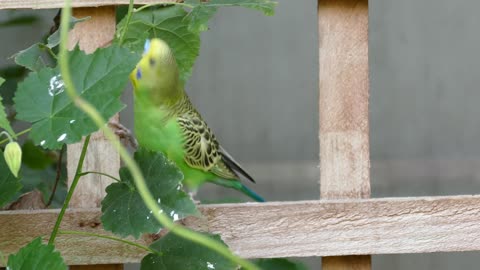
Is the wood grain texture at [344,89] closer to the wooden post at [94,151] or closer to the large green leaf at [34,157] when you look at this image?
the wooden post at [94,151]

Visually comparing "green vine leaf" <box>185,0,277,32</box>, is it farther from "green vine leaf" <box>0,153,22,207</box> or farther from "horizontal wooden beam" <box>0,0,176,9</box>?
"green vine leaf" <box>0,153,22,207</box>

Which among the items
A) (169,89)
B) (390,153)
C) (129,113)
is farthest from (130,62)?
(390,153)

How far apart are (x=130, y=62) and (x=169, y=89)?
1.05 feet

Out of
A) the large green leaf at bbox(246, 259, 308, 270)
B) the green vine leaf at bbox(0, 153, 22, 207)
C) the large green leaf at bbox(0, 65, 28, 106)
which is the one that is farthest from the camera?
the large green leaf at bbox(0, 65, 28, 106)

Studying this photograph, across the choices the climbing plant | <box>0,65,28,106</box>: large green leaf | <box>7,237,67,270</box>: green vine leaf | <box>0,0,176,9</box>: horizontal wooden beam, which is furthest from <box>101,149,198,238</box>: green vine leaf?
<box>0,65,28,106</box>: large green leaf

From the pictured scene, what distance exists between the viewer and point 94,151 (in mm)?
1420

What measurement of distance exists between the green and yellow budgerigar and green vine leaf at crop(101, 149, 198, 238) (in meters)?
0.18

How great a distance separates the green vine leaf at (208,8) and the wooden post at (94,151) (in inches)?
6.6

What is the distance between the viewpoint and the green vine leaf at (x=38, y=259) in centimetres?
103

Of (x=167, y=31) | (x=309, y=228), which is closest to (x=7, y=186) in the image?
(x=167, y=31)

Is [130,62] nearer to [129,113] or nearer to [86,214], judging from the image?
[86,214]

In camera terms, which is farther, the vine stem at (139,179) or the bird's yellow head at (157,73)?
the bird's yellow head at (157,73)

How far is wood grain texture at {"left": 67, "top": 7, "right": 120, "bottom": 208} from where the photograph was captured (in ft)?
4.58

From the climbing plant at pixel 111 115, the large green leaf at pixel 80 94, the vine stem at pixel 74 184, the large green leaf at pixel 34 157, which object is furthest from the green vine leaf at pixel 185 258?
the large green leaf at pixel 34 157
